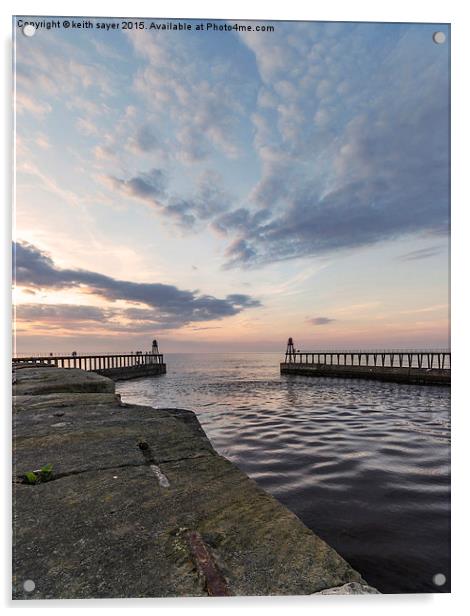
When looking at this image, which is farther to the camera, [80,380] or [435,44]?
[80,380]

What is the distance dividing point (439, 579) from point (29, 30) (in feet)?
21.3

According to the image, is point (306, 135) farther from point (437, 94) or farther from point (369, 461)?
point (369, 461)

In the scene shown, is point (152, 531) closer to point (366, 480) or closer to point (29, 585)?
point (29, 585)

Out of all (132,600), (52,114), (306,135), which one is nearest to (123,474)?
(132,600)

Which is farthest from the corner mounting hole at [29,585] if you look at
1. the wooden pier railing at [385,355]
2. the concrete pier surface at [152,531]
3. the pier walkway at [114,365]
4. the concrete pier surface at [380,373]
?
the pier walkway at [114,365]

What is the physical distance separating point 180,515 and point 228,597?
510 mm

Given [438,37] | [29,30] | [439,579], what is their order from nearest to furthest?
[439,579]
[29,30]
[438,37]

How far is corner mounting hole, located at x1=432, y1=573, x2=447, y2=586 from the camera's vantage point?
289 cm

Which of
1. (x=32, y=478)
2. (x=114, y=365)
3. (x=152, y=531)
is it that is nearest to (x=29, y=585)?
(x=152, y=531)

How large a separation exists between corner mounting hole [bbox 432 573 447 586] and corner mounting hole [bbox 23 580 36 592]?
3141mm

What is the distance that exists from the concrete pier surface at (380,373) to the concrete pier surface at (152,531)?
2519 centimetres

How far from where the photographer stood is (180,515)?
197 cm

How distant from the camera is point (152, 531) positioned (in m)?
1.84

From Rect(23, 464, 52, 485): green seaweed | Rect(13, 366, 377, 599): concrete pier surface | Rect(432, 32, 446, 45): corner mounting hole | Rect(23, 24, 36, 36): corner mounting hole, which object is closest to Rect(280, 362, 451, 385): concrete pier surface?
Rect(432, 32, 446, 45): corner mounting hole
